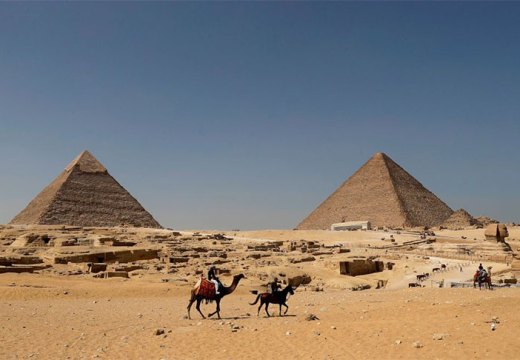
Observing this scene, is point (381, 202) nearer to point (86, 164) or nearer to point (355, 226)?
point (355, 226)

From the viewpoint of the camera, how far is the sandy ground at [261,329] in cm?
615

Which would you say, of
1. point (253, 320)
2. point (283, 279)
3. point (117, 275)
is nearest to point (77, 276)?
point (117, 275)

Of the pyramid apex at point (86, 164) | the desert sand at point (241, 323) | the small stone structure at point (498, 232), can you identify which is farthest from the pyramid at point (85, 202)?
the desert sand at point (241, 323)

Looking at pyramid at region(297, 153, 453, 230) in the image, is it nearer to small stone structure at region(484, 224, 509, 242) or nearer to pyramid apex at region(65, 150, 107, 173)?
pyramid apex at region(65, 150, 107, 173)

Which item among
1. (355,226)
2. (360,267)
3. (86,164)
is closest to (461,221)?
(355,226)

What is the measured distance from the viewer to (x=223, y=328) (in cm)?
779

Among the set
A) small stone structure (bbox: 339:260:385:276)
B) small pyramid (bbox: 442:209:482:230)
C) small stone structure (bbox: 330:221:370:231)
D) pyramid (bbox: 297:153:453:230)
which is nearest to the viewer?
small stone structure (bbox: 339:260:385:276)

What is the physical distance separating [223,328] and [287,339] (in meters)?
1.36

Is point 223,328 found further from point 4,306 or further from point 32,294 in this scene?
point 32,294

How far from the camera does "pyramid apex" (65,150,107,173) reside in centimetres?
7644

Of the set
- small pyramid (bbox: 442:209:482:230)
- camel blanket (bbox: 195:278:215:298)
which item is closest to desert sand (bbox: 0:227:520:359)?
camel blanket (bbox: 195:278:215:298)

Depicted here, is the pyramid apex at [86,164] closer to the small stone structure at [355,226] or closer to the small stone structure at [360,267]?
the small stone structure at [355,226]

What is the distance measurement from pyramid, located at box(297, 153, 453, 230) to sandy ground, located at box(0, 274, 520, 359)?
6310cm

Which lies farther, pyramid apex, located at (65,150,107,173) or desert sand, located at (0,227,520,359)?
pyramid apex, located at (65,150,107,173)
